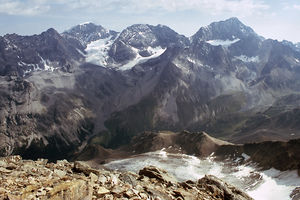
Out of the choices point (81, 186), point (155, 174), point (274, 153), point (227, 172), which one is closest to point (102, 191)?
point (81, 186)

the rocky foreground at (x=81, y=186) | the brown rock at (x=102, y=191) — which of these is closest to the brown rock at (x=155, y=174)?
the rocky foreground at (x=81, y=186)

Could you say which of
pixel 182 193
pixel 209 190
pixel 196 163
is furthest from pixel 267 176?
pixel 182 193

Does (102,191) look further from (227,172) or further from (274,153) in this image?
(227,172)

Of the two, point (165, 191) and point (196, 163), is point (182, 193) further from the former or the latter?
point (196, 163)

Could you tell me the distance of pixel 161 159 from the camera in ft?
574

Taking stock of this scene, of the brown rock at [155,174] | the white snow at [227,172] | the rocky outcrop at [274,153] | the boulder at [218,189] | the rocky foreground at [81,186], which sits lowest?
the white snow at [227,172]

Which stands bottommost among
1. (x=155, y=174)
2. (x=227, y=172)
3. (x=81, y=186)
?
(x=227, y=172)

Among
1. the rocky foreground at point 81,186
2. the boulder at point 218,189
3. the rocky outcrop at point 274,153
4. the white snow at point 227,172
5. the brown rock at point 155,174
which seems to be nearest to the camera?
the rocky foreground at point 81,186

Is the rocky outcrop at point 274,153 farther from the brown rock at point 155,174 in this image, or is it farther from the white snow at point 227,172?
the brown rock at point 155,174

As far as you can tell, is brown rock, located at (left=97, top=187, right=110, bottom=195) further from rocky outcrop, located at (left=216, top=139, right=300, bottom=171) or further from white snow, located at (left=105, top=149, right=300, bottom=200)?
rocky outcrop, located at (left=216, top=139, right=300, bottom=171)

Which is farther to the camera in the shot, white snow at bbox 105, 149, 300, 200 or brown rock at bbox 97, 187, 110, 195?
white snow at bbox 105, 149, 300, 200

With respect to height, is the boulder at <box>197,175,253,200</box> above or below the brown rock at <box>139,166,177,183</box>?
below

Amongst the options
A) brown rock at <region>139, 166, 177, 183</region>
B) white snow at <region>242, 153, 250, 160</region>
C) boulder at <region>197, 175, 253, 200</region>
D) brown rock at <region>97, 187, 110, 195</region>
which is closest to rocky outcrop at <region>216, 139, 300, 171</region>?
white snow at <region>242, 153, 250, 160</region>

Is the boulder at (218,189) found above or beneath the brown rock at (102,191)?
beneath
